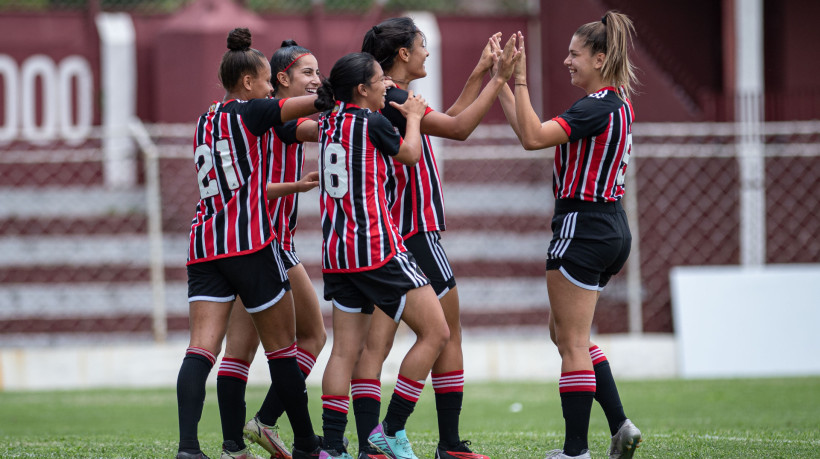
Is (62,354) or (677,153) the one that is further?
(677,153)

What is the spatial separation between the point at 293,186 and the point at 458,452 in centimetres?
136

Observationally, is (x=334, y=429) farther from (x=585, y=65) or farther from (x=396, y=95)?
(x=585, y=65)

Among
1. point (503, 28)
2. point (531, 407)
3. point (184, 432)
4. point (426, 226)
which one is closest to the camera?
point (184, 432)

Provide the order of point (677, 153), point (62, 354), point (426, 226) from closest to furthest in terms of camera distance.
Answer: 1. point (426, 226)
2. point (62, 354)
3. point (677, 153)

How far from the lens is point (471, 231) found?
1170 cm

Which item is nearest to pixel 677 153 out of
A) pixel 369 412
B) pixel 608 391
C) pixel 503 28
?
pixel 503 28

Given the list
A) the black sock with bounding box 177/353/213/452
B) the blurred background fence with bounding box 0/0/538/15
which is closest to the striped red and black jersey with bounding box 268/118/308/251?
the black sock with bounding box 177/353/213/452

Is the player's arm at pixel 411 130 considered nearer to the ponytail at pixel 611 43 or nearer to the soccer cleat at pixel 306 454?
the ponytail at pixel 611 43

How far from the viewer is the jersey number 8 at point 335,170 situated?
13.7 feet

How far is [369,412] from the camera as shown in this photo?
171 inches

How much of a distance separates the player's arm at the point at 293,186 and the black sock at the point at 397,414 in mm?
979

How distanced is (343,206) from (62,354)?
6.15 metres

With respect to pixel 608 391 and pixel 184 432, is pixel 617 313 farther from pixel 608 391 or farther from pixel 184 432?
pixel 184 432

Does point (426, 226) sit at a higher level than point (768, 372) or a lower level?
higher
